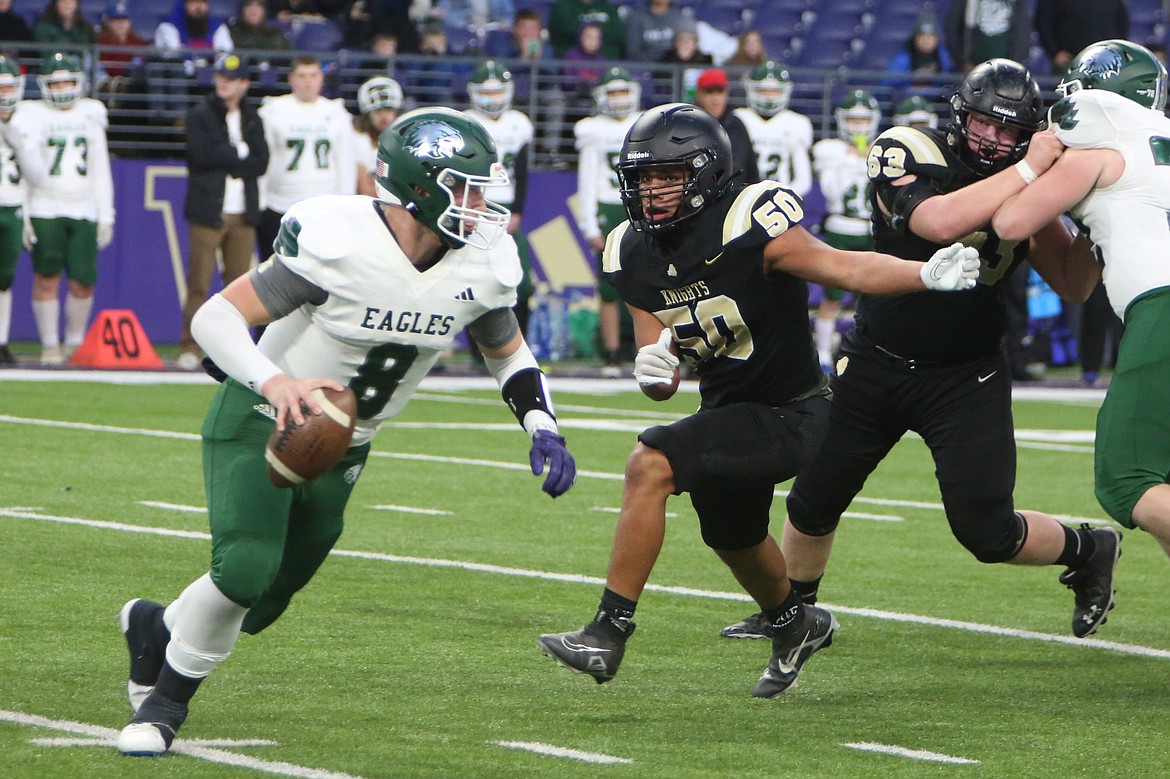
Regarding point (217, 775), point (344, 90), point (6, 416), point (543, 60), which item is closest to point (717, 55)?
point (543, 60)

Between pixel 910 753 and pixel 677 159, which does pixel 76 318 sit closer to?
pixel 677 159

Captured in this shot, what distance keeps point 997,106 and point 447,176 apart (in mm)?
1665

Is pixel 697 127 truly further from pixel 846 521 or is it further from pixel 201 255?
pixel 201 255

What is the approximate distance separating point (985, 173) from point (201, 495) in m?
3.93

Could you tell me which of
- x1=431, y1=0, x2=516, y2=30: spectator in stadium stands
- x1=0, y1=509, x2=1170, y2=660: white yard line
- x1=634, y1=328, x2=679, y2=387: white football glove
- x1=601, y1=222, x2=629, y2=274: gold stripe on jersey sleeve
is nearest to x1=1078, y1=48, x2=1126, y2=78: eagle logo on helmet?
x1=601, y1=222, x2=629, y2=274: gold stripe on jersey sleeve

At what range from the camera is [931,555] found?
7152mm

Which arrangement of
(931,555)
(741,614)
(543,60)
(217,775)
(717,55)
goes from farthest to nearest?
(717,55) → (543,60) → (931,555) → (741,614) → (217,775)

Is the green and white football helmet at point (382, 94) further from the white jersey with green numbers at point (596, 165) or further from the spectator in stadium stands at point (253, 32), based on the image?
the spectator in stadium stands at point (253, 32)

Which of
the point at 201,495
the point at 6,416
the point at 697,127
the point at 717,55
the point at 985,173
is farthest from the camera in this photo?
the point at 717,55

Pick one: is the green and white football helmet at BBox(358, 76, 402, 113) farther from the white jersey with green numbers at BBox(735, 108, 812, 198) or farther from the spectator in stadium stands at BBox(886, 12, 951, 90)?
the spectator in stadium stands at BBox(886, 12, 951, 90)

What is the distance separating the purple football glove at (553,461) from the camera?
425cm

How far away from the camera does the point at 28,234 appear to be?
42.4ft

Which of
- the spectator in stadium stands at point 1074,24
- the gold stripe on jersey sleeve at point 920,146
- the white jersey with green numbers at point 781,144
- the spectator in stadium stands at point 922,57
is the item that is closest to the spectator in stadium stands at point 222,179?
the white jersey with green numbers at point 781,144

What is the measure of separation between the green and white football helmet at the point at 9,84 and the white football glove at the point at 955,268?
939 cm
